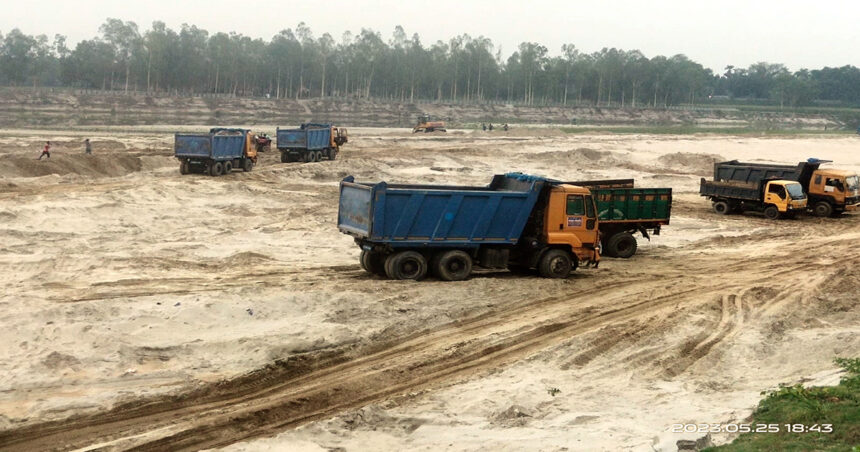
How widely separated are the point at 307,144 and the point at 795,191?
25796 mm

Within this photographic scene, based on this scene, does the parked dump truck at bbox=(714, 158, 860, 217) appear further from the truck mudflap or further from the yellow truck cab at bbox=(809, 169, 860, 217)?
the truck mudflap

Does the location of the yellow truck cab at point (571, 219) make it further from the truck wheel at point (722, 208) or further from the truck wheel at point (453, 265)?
the truck wheel at point (722, 208)

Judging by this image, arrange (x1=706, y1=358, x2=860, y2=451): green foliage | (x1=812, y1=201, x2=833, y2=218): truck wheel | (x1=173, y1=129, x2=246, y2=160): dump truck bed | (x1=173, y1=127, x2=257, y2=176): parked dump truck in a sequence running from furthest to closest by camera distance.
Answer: (x1=173, y1=127, x2=257, y2=176): parked dump truck → (x1=173, y1=129, x2=246, y2=160): dump truck bed → (x1=812, y1=201, x2=833, y2=218): truck wheel → (x1=706, y1=358, x2=860, y2=451): green foliage

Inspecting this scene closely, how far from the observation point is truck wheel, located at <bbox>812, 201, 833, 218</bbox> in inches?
1400

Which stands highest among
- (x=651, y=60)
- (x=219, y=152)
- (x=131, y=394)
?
(x=651, y=60)

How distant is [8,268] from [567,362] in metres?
13.2

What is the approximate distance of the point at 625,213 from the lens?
84.7 feet

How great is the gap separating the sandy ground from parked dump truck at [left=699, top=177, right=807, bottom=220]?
14.3 ft

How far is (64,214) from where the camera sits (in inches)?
1092

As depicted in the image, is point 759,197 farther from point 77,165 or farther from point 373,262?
point 77,165

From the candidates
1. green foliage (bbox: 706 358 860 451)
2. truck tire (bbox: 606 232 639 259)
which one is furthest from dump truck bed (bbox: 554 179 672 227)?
green foliage (bbox: 706 358 860 451)

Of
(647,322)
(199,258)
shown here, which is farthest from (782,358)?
(199,258)

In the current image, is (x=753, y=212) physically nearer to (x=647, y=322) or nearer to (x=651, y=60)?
(x=647, y=322)

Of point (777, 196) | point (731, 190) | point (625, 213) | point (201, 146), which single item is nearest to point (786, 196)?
point (777, 196)
